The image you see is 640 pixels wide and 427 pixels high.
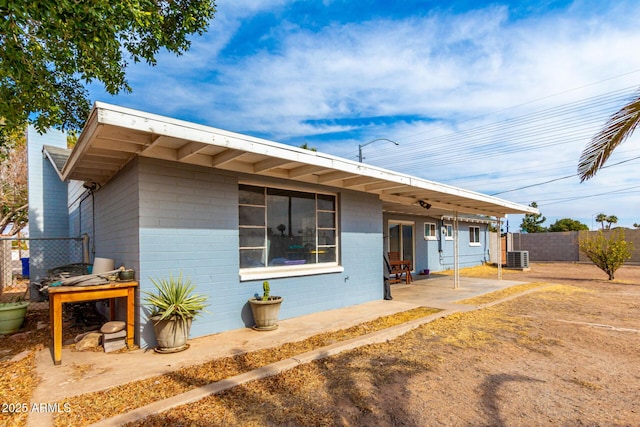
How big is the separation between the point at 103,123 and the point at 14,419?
2.76 m

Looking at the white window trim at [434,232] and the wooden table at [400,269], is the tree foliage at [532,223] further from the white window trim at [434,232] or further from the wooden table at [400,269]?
the wooden table at [400,269]

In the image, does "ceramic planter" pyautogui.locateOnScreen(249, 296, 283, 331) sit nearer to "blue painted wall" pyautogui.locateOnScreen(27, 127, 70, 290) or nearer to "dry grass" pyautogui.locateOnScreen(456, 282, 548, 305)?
"dry grass" pyautogui.locateOnScreen(456, 282, 548, 305)

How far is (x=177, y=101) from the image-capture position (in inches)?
432

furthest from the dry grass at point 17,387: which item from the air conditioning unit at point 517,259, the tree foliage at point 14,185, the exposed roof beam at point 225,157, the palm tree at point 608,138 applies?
the air conditioning unit at point 517,259

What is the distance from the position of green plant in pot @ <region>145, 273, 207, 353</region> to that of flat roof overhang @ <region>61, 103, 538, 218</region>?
1.91 meters

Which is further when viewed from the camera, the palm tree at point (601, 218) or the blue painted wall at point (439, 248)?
the palm tree at point (601, 218)

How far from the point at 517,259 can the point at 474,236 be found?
2382 millimetres

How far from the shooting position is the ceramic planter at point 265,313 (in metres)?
5.56

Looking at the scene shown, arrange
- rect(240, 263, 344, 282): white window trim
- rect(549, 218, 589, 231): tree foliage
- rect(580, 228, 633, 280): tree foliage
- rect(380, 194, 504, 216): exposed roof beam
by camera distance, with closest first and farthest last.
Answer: rect(240, 263, 344, 282): white window trim, rect(380, 194, 504, 216): exposed roof beam, rect(580, 228, 633, 280): tree foliage, rect(549, 218, 589, 231): tree foliage

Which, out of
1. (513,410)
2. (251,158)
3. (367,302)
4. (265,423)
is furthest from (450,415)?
(367,302)

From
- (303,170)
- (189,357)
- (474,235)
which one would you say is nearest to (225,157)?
(303,170)

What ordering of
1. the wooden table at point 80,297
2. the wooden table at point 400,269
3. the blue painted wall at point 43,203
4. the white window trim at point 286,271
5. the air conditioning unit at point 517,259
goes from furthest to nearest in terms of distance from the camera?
1. the air conditioning unit at point 517,259
2. the wooden table at point 400,269
3. the blue painted wall at point 43,203
4. the white window trim at point 286,271
5. the wooden table at point 80,297

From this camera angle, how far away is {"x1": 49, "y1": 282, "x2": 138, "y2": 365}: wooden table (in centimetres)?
424

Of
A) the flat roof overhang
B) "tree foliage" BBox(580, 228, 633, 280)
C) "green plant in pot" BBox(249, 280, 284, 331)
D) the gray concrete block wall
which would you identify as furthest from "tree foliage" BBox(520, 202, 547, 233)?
"green plant in pot" BBox(249, 280, 284, 331)
